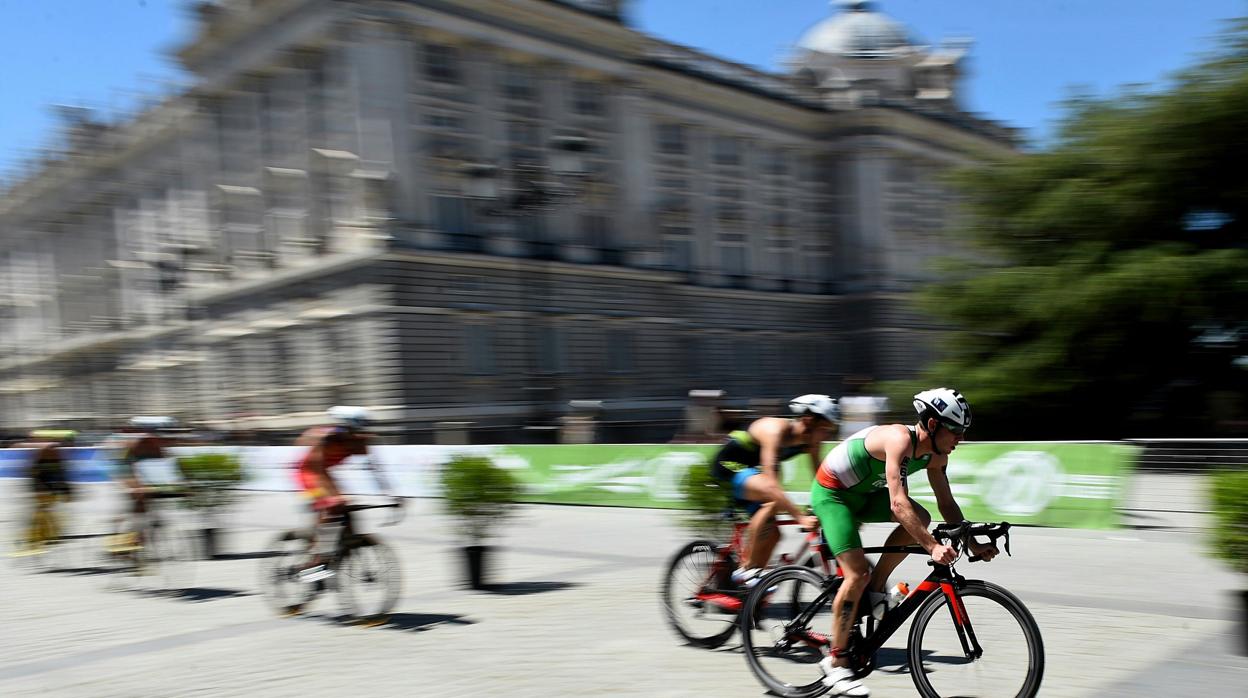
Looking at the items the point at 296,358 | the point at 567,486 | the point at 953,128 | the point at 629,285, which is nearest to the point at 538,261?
the point at 629,285

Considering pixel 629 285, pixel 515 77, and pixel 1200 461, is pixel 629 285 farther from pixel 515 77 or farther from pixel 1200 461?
pixel 1200 461

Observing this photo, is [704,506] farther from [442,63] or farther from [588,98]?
[588,98]

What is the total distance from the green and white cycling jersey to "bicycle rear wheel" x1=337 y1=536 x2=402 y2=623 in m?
4.35

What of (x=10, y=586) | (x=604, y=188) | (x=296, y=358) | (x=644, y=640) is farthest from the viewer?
(x=604, y=188)

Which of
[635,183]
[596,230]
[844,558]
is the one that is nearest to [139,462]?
[844,558]

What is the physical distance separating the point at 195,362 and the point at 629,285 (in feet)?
61.4

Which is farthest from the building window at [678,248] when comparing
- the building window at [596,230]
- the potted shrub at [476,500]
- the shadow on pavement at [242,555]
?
the potted shrub at [476,500]

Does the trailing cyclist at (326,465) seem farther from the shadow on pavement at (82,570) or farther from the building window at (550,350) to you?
the building window at (550,350)

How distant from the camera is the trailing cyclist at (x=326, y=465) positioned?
9.42 metres

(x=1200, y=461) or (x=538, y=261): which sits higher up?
(x=538, y=261)

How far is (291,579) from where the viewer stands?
976 cm

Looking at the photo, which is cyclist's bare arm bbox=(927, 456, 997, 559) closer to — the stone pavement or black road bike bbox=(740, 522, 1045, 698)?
black road bike bbox=(740, 522, 1045, 698)

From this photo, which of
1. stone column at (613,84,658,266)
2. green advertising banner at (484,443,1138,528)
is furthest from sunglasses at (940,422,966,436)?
stone column at (613,84,658,266)

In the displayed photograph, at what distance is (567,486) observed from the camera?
1902cm
